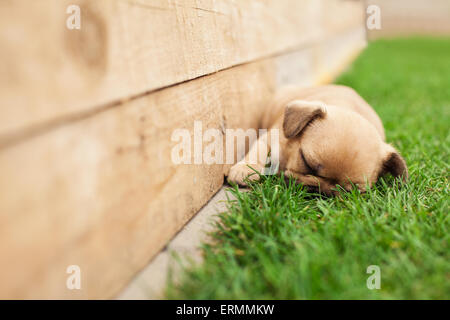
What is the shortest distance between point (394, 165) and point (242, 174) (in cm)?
105

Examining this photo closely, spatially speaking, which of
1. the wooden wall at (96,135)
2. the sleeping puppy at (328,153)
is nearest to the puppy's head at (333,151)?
the sleeping puppy at (328,153)

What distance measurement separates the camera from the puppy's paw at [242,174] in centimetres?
272

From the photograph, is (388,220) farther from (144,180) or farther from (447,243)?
(144,180)

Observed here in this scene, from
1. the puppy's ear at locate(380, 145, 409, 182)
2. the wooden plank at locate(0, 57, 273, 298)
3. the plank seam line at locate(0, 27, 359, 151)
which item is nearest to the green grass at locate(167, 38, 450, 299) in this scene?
the puppy's ear at locate(380, 145, 409, 182)

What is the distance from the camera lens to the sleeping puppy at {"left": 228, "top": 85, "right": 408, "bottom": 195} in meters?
2.62

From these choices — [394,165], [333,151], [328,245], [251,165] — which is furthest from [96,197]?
[394,165]

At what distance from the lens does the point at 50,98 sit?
125cm

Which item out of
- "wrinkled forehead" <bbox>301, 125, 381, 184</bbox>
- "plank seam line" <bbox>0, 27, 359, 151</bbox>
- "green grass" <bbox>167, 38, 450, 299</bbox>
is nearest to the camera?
"plank seam line" <bbox>0, 27, 359, 151</bbox>

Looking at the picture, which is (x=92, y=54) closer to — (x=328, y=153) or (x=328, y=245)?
(x=328, y=245)

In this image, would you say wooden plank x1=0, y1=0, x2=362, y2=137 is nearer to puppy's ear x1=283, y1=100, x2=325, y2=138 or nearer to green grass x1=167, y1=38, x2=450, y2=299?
puppy's ear x1=283, y1=100, x2=325, y2=138

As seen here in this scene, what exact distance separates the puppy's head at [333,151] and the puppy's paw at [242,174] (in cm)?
24

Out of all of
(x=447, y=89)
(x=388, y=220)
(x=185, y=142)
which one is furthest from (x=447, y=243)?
(x=447, y=89)

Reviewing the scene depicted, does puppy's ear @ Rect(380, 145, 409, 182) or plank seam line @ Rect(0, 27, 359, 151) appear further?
puppy's ear @ Rect(380, 145, 409, 182)
